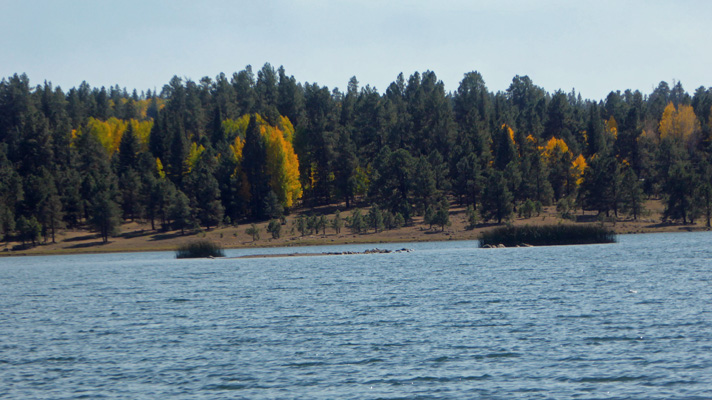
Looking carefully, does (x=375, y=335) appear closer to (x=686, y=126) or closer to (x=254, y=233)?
(x=254, y=233)

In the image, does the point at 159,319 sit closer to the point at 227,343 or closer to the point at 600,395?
the point at 227,343

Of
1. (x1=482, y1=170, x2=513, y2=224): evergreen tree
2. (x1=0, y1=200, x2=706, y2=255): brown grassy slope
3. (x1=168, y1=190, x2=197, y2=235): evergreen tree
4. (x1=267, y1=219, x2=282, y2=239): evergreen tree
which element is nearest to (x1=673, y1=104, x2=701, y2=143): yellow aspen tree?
(x1=0, y1=200, x2=706, y2=255): brown grassy slope

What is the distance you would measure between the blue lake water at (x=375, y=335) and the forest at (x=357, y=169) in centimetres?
6237

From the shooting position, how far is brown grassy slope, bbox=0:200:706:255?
11912 cm

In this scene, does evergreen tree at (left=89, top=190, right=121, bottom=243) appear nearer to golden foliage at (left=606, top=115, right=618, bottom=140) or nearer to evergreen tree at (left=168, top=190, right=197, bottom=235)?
evergreen tree at (left=168, top=190, right=197, bottom=235)

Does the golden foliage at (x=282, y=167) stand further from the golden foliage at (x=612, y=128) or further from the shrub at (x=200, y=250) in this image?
the golden foliage at (x=612, y=128)

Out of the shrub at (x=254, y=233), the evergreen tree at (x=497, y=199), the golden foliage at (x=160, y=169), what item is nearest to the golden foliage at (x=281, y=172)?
the shrub at (x=254, y=233)

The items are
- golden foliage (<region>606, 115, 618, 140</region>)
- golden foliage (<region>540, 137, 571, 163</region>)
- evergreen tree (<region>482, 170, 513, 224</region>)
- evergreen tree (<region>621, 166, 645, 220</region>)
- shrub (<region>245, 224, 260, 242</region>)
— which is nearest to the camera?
evergreen tree (<region>482, 170, 513, 224</region>)

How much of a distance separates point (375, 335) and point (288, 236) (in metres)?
92.5

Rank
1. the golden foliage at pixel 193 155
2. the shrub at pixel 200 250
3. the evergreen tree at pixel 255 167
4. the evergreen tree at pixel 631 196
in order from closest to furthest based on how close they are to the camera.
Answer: the shrub at pixel 200 250, the evergreen tree at pixel 631 196, the evergreen tree at pixel 255 167, the golden foliage at pixel 193 155

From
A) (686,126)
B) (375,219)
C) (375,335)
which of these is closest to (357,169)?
(375,219)

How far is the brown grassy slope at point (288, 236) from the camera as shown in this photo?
119 meters

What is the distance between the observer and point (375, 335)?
→ 3394cm

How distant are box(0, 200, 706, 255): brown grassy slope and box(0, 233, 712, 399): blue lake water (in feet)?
175
